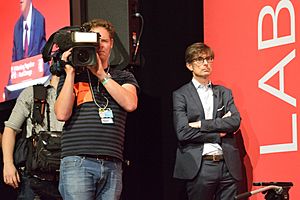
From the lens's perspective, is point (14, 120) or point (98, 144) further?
point (14, 120)

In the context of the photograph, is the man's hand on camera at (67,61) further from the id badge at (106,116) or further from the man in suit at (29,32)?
the man in suit at (29,32)

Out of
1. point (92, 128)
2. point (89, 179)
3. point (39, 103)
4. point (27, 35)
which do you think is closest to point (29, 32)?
point (27, 35)

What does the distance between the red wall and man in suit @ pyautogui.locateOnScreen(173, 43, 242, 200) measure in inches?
8.4

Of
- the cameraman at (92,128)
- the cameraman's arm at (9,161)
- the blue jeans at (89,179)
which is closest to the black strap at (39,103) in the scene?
the cameraman's arm at (9,161)

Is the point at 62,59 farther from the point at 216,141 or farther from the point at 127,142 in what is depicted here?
the point at 127,142

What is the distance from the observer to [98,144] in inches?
115

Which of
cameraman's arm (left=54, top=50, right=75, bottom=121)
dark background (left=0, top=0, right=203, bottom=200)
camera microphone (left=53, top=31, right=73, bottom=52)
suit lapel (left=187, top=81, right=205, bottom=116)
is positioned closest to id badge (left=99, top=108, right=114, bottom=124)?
cameraman's arm (left=54, top=50, right=75, bottom=121)

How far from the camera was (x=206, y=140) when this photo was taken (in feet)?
12.7

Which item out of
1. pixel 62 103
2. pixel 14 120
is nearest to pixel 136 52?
pixel 14 120

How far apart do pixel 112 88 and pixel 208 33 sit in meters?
1.67

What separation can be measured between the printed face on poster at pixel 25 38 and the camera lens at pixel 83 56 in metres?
1.44

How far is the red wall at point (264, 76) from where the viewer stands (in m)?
3.97

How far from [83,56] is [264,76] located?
1.49 m

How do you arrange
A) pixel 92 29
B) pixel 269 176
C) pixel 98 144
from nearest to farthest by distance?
pixel 98 144, pixel 92 29, pixel 269 176
